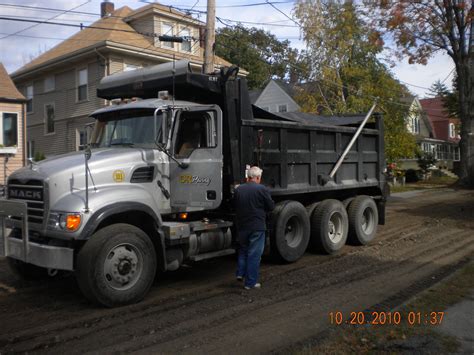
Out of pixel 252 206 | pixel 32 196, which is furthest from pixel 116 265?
pixel 252 206

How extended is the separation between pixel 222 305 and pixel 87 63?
21255mm

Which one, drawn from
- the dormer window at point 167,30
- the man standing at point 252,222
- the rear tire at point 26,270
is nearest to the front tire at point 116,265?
the man standing at point 252,222

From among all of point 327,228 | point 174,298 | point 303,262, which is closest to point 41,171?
point 174,298

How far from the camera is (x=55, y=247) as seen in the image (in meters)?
5.70

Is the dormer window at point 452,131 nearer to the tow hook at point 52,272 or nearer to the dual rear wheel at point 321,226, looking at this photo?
the dual rear wheel at point 321,226

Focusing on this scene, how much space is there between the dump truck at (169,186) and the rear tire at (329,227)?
23mm

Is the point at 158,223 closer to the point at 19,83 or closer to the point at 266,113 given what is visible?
the point at 266,113

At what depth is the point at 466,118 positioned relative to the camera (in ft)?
86.7

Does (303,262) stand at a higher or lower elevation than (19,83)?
lower

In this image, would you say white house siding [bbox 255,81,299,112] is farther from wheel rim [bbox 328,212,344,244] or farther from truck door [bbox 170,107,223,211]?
truck door [bbox 170,107,223,211]

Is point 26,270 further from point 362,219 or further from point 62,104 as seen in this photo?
point 62,104

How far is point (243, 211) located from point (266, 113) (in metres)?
2.33

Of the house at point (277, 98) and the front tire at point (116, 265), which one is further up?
the house at point (277, 98)

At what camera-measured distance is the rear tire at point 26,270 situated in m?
7.03
